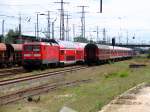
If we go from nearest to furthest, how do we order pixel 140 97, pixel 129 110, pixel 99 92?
pixel 129 110
pixel 140 97
pixel 99 92

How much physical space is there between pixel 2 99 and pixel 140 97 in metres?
5.62

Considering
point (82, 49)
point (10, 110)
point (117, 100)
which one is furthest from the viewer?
point (82, 49)

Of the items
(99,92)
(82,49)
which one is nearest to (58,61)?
(82,49)

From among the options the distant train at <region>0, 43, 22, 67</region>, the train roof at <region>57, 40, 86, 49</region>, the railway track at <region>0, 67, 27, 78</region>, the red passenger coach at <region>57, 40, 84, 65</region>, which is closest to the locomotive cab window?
the railway track at <region>0, 67, 27, 78</region>

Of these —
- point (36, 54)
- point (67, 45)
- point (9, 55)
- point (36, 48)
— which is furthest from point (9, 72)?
point (67, 45)

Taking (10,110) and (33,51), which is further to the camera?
(33,51)

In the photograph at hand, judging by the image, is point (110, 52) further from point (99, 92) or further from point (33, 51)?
point (99, 92)

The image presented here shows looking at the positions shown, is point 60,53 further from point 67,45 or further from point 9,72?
point 9,72

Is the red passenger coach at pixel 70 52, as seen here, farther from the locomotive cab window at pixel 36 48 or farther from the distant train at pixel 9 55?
the locomotive cab window at pixel 36 48

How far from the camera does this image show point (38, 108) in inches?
653

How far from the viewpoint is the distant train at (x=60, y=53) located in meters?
43.2

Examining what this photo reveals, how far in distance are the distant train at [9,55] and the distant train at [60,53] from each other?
175 inches

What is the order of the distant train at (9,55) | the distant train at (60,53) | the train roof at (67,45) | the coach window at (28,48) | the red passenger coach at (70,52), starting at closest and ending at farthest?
the distant train at (60,53), the coach window at (28,48), the distant train at (9,55), the red passenger coach at (70,52), the train roof at (67,45)

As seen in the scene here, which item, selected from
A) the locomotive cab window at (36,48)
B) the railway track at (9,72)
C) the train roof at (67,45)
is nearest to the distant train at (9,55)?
the railway track at (9,72)
